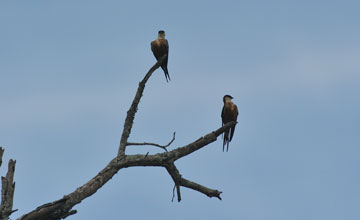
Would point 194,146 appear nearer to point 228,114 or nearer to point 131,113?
point 131,113

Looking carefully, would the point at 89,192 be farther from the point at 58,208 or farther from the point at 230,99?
the point at 230,99

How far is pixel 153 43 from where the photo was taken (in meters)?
12.7

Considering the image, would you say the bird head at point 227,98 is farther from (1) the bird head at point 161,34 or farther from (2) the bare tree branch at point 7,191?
(2) the bare tree branch at point 7,191

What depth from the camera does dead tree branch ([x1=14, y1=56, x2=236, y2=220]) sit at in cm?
668

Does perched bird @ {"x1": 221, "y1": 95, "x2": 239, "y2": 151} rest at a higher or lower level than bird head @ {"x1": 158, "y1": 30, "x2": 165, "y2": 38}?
lower

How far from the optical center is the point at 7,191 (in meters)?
6.95

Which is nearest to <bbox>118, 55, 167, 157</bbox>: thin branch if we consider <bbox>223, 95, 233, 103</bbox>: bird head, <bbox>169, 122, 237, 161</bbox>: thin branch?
<bbox>169, 122, 237, 161</bbox>: thin branch

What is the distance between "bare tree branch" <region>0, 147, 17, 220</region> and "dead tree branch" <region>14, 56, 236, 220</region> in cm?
40

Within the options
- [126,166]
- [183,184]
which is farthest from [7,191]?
[183,184]

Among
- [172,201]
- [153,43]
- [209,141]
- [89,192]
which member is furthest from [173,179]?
[153,43]

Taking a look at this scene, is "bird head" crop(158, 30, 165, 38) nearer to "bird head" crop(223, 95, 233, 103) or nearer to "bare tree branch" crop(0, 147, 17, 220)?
"bird head" crop(223, 95, 233, 103)

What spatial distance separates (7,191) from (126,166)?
1604 mm

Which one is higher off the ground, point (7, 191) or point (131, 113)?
point (131, 113)

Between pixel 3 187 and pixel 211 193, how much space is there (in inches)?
111
